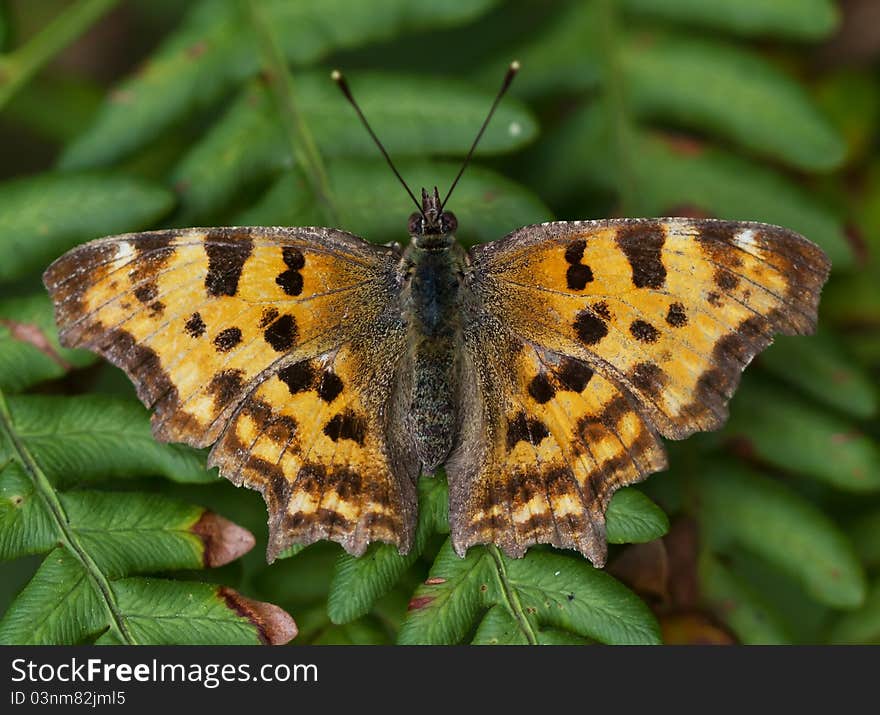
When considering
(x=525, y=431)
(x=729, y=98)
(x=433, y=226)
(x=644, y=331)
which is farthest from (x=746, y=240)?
(x=729, y=98)

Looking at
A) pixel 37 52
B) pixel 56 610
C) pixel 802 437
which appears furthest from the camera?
pixel 37 52

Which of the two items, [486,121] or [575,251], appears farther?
[486,121]

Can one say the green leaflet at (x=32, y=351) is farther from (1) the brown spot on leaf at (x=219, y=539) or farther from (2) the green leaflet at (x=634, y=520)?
(2) the green leaflet at (x=634, y=520)

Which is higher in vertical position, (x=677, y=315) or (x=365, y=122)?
(x=365, y=122)

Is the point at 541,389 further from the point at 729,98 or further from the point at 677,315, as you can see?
the point at 729,98

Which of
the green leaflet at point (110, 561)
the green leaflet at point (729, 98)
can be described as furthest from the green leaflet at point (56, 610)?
the green leaflet at point (729, 98)

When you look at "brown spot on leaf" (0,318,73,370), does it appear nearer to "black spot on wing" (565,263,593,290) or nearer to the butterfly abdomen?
the butterfly abdomen
